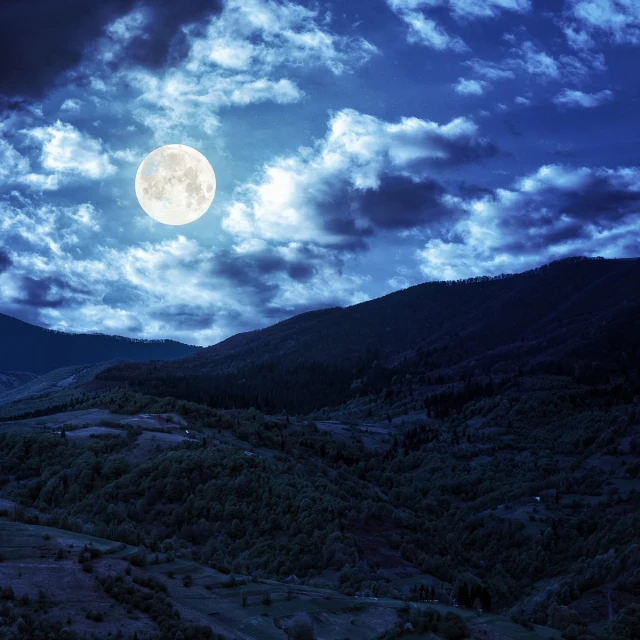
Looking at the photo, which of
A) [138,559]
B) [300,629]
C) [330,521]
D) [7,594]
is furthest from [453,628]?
[330,521]

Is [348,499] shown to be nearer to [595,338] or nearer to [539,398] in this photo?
[539,398]

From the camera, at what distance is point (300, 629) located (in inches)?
842

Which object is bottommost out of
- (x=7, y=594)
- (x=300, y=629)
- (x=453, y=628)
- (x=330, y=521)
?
(x=330, y=521)

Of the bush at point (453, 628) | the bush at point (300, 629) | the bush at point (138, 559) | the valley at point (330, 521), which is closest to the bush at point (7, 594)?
the valley at point (330, 521)

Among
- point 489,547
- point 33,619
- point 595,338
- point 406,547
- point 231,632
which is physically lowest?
point 489,547

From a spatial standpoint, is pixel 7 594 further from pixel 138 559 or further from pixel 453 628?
pixel 453 628

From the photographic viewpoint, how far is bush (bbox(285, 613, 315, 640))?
69.5 ft

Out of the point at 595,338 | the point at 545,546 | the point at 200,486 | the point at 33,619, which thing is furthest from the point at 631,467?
the point at 595,338

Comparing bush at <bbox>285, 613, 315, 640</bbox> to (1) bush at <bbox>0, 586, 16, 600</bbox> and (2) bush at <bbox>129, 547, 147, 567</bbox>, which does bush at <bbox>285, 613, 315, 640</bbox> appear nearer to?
(2) bush at <bbox>129, 547, 147, 567</bbox>

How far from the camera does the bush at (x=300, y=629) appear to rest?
21.2 meters

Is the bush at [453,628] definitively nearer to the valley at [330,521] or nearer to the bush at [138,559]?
the valley at [330,521]

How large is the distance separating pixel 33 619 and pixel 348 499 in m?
43.8

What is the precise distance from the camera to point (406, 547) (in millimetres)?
49406

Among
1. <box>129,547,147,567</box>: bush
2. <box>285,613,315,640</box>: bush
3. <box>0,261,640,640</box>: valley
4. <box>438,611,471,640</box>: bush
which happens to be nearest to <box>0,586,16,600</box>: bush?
<box>0,261,640,640</box>: valley
